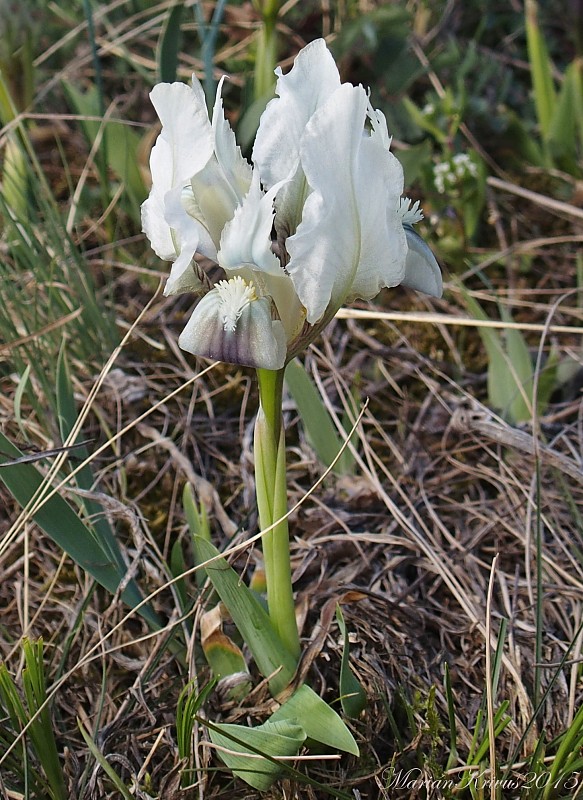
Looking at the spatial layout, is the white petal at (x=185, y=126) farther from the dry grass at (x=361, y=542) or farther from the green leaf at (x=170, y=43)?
the green leaf at (x=170, y=43)

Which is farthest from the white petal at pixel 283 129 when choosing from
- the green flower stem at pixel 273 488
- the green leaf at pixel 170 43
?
the green leaf at pixel 170 43

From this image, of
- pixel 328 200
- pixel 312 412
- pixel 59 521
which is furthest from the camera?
pixel 312 412

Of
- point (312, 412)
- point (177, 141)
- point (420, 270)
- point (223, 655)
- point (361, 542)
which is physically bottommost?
point (361, 542)

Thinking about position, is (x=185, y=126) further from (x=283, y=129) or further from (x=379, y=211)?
(x=379, y=211)

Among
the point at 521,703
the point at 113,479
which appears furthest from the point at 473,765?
the point at 113,479

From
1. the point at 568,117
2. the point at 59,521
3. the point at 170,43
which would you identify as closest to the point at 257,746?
the point at 59,521
